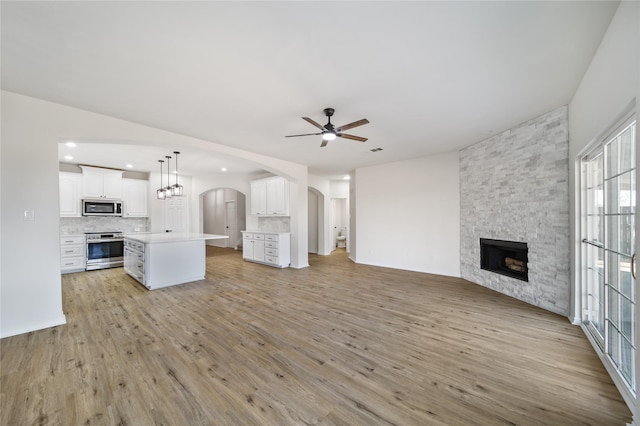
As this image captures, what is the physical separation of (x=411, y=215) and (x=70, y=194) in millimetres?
8839

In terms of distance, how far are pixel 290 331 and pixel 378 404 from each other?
4.61 ft

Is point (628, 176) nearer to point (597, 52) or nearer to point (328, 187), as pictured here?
point (597, 52)

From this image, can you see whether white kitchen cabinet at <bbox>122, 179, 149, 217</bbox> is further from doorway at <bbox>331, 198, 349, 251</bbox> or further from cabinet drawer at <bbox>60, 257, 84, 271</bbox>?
doorway at <bbox>331, 198, 349, 251</bbox>

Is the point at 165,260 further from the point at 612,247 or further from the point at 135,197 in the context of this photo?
the point at 612,247

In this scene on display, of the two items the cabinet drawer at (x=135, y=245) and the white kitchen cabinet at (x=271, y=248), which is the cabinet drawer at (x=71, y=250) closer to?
the cabinet drawer at (x=135, y=245)

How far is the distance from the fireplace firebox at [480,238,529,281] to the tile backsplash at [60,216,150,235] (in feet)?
30.5

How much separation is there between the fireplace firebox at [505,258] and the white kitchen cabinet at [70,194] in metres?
9.75

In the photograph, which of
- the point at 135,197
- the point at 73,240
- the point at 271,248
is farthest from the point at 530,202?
the point at 73,240

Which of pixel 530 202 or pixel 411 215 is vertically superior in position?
pixel 530 202

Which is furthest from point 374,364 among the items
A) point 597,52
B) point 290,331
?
point 597,52

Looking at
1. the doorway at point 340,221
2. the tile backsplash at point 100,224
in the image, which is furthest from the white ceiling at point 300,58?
the doorway at point 340,221

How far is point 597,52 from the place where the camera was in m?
2.19

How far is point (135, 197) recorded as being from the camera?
7.45 metres

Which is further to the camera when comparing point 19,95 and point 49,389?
point 19,95
